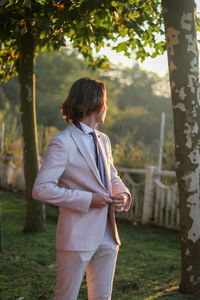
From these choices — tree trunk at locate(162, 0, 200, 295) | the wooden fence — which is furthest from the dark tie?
the wooden fence

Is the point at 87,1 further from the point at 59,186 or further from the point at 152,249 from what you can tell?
the point at 152,249

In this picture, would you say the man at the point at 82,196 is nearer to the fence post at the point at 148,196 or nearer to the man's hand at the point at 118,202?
the man's hand at the point at 118,202

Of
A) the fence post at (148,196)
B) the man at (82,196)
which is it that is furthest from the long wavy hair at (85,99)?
the fence post at (148,196)

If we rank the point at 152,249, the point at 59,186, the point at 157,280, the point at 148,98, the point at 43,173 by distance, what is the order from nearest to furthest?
1. the point at 43,173
2. the point at 59,186
3. the point at 157,280
4. the point at 152,249
5. the point at 148,98

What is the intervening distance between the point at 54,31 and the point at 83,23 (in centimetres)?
85

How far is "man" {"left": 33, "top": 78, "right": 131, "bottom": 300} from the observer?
2309mm

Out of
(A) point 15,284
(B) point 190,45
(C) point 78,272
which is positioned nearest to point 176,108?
(B) point 190,45

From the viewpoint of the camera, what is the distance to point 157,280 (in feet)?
15.2

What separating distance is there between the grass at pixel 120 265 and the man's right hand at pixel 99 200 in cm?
201

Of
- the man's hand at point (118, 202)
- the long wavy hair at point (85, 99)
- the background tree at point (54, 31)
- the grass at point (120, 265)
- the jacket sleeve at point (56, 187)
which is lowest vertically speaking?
the grass at point (120, 265)

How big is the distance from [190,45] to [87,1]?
1177 millimetres

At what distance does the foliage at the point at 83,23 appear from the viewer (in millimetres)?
3928

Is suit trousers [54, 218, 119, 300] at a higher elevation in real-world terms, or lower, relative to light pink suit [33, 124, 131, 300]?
lower

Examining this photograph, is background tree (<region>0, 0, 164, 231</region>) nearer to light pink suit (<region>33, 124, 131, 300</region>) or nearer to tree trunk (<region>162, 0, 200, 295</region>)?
tree trunk (<region>162, 0, 200, 295</region>)
